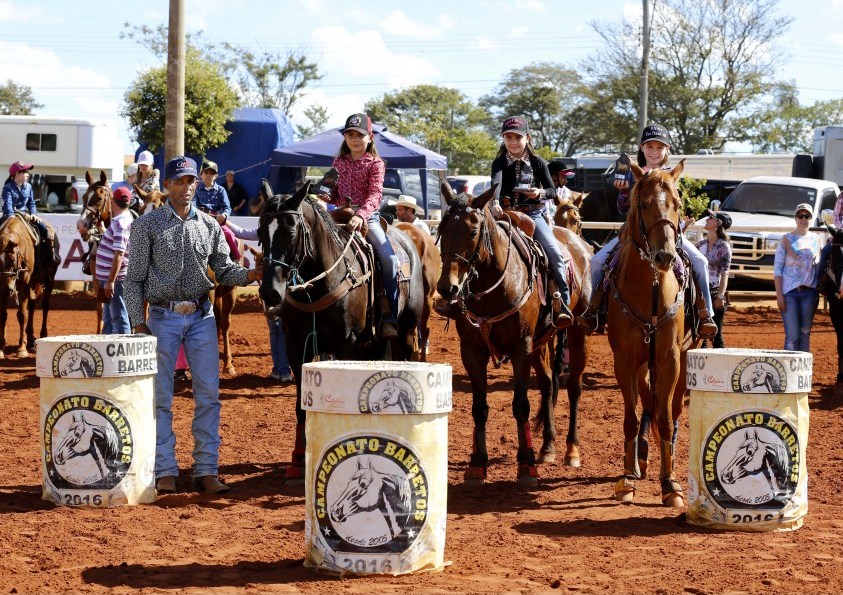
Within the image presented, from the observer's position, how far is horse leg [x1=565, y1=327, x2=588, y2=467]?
10.1 m

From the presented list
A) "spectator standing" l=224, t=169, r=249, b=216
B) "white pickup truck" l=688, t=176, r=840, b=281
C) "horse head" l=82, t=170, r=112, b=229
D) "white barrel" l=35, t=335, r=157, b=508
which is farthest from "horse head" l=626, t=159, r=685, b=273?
"spectator standing" l=224, t=169, r=249, b=216

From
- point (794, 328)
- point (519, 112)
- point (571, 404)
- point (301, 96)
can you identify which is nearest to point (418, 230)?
point (571, 404)

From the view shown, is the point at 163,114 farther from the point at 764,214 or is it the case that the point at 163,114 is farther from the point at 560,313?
the point at 560,313

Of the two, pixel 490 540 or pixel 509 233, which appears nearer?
pixel 490 540

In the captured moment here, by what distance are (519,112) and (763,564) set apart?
74450mm

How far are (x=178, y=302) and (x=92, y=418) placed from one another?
3.62 ft

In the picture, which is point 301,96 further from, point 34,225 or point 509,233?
point 509,233

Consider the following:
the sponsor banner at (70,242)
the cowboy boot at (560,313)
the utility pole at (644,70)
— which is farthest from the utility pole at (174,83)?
the utility pole at (644,70)

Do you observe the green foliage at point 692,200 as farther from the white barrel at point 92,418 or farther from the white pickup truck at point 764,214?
the white barrel at point 92,418

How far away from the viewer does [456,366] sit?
1650 cm

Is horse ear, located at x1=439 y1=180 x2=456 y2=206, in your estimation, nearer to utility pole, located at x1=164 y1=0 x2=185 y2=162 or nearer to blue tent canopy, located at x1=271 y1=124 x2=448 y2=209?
utility pole, located at x1=164 y1=0 x2=185 y2=162

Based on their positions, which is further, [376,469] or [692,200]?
[692,200]

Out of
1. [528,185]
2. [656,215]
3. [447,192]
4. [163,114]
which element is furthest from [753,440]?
[163,114]

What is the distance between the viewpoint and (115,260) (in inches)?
537
